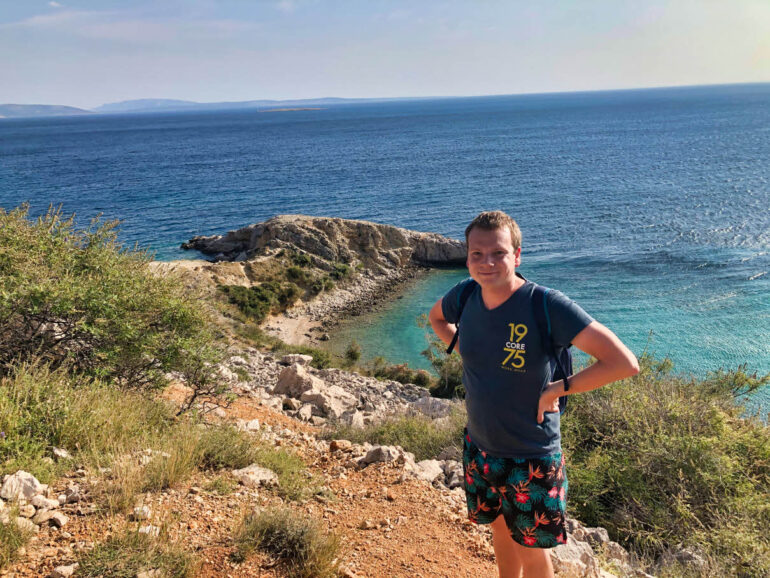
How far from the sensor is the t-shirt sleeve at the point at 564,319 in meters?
2.69

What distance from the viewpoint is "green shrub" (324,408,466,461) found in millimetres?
7691

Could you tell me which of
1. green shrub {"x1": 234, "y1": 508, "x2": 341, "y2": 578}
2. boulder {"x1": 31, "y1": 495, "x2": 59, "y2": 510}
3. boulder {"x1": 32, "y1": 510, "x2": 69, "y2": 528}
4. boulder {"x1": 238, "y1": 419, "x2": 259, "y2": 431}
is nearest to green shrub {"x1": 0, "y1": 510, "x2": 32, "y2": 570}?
boulder {"x1": 32, "y1": 510, "x2": 69, "y2": 528}

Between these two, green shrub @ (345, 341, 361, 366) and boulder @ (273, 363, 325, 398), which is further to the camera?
green shrub @ (345, 341, 361, 366)

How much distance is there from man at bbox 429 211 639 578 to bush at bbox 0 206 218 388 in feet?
17.6

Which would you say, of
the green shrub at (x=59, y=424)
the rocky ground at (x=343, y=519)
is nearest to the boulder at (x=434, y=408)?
the rocky ground at (x=343, y=519)

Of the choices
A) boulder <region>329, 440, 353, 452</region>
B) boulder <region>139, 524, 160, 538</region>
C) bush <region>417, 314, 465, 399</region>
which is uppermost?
boulder <region>139, 524, 160, 538</region>

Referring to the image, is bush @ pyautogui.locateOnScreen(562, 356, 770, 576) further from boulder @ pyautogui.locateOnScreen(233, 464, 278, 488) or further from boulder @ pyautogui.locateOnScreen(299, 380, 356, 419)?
boulder @ pyautogui.locateOnScreen(299, 380, 356, 419)

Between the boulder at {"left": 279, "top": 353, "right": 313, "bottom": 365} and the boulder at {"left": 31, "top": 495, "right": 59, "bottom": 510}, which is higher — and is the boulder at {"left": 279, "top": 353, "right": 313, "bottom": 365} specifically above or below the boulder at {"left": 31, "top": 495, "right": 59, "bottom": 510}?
below

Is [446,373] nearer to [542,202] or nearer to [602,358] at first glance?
[602,358]

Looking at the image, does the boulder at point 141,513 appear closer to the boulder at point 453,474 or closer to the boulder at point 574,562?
the boulder at point 574,562

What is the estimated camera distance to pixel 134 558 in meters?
3.40

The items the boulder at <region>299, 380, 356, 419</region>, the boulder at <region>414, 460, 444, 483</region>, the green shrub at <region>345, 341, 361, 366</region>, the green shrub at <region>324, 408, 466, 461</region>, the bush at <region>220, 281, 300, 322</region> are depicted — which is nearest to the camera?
the boulder at <region>414, 460, 444, 483</region>

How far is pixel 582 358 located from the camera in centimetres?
1778

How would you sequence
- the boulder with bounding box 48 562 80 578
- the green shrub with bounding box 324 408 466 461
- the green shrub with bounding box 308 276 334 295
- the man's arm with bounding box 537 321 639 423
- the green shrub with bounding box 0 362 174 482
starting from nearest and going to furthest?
the man's arm with bounding box 537 321 639 423
the boulder with bounding box 48 562 80 578
the green shrub with bounding box 0 362 174 482
the green shrub with bounding box 324 408 466 461
the green shrub with bounding box 308 276 334 295
